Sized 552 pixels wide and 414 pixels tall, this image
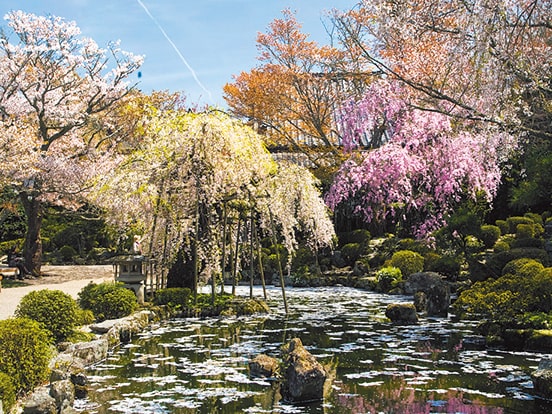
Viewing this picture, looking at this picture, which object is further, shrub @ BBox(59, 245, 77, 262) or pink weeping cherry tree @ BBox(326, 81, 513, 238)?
shrub @ BBox(59, 245, 77, 262)

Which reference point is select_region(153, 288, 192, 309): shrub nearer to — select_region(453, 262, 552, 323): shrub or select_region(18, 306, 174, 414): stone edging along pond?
select_region(18, 306, 174, 414): stone edging along pond

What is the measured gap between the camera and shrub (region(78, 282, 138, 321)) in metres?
12.2

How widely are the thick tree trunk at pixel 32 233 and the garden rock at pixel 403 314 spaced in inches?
539

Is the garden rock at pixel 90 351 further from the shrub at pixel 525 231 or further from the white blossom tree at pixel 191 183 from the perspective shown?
the shrub at pixel 525 231

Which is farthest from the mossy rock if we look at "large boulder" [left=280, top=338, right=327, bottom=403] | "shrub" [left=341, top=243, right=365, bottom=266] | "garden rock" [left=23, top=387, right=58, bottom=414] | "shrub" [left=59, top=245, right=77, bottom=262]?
"shrub" [left=59, top=245, right=77, bottom=262]

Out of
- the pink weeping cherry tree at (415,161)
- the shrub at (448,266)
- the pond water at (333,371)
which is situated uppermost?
the pink weeping cherry tree at (415,161)

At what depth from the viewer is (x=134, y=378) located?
8148 millimetres

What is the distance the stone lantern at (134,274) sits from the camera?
14.2m

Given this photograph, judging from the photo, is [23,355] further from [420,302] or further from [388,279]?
[388,279]

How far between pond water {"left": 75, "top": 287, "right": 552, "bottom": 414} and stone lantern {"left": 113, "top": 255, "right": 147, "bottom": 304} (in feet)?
5.28

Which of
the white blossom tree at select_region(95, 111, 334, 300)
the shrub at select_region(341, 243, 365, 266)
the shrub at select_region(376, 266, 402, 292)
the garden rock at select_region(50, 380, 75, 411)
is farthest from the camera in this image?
the shrub at select_region(341, 243, 365, 266)

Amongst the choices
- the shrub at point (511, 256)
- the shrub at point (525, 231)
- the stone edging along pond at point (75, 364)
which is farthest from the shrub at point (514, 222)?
the stone edging along pond at point (75, 364)

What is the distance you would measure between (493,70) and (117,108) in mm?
18877

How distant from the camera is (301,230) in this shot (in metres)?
17.1
